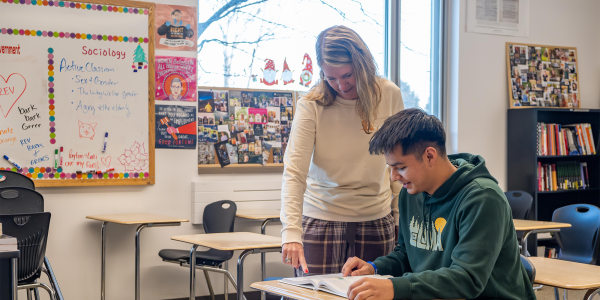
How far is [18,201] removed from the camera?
287cm

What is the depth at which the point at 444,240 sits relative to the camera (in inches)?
53.9

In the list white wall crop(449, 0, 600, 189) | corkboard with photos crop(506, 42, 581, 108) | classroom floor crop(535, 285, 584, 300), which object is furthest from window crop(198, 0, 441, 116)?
classroom floor crop(535, 285, 584, 300)

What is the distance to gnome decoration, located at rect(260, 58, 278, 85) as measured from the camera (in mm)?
4324

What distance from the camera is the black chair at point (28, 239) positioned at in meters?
2.44

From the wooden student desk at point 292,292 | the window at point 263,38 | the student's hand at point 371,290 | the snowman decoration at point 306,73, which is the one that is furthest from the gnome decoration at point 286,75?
the student's hand at point 371,290

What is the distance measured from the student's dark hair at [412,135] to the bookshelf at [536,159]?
3574mm

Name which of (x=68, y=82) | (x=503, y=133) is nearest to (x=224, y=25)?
(x=68, y=82)

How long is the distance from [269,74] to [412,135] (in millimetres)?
A: 3103

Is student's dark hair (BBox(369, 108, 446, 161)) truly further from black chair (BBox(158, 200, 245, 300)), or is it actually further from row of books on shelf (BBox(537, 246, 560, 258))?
row of books on shelf (BBox(537, 246, 560, 258))

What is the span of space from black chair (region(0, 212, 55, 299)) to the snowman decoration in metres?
2.45

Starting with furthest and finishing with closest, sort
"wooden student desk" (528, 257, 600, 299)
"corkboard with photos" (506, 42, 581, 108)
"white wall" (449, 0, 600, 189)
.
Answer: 1. "corkboard with photos" (506, 42, 581, 108)
2. "white wall" (449, 0, 600, 189)
3. "wooden student desk" (528, 257, 600, 299)

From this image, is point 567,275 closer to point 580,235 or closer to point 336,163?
point 336,163

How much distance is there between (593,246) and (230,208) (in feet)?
8.31

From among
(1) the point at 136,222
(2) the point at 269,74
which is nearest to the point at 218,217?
(1) the point at 136,222
